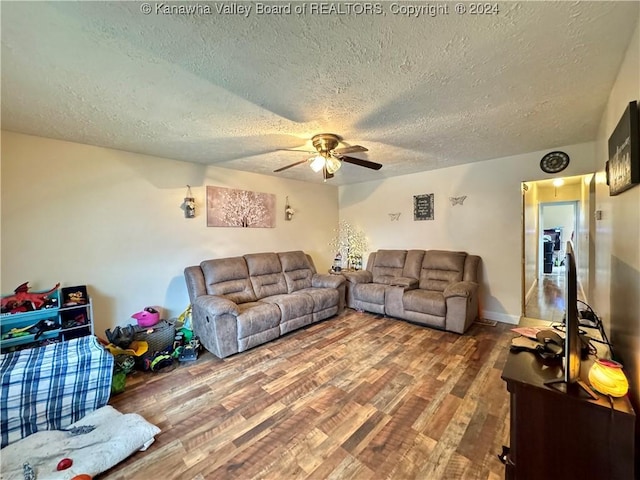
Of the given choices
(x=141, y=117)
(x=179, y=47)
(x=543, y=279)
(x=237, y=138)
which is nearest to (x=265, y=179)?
(x=237, y=138)

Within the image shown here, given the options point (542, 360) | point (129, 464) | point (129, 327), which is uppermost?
point (542, 360)

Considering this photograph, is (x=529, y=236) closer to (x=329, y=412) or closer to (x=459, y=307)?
(x=459, y=307)

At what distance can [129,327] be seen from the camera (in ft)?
9.11

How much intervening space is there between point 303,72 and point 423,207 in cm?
A: 348

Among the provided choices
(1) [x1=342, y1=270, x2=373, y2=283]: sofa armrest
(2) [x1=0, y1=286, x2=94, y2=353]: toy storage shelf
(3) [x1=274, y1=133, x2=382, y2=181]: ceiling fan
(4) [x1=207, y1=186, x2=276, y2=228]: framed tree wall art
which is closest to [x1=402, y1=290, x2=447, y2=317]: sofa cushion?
(1) [x1=342, y1=270, x2=373, y2=283]: sofa armrest

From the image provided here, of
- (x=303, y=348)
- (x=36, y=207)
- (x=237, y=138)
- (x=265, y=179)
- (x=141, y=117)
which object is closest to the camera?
(x=141, y=117)

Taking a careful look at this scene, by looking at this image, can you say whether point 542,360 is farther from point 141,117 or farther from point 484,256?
point 141,117

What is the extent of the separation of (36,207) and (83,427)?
6.93ft

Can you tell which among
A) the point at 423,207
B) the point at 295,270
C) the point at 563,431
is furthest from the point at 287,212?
the point at 563,431

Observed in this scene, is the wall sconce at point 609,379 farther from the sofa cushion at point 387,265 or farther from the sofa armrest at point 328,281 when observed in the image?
the sofa cushion at point 387,265

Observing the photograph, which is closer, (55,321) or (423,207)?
(55,321)

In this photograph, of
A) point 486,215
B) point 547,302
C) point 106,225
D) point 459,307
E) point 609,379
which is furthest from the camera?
point 547,302

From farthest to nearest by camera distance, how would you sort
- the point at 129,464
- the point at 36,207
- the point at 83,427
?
the point at 36,207 < the point at 83,427 < the point at 129,464

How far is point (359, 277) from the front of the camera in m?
4.42
